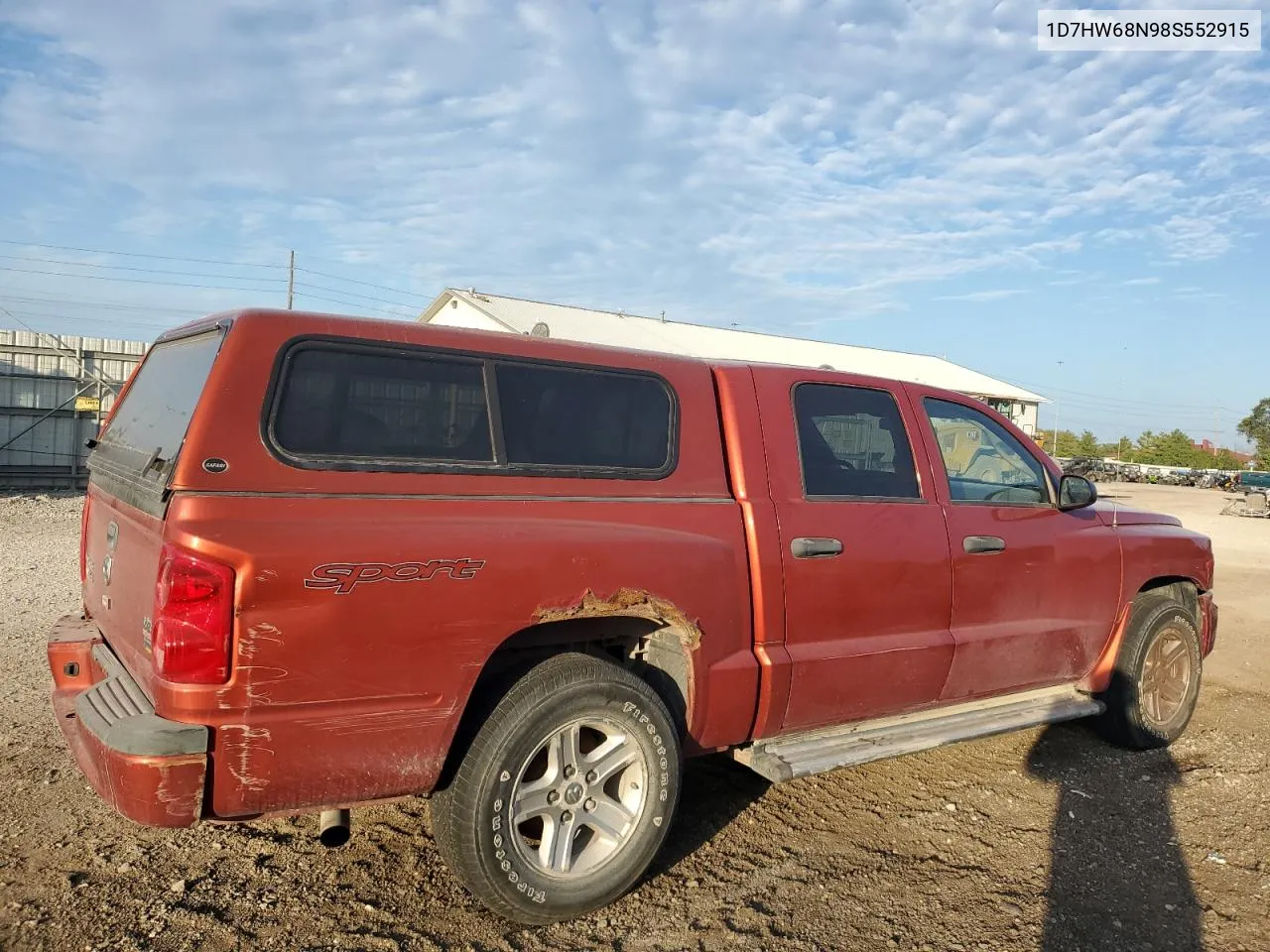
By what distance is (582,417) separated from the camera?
11.2ft

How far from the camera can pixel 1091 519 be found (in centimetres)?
487

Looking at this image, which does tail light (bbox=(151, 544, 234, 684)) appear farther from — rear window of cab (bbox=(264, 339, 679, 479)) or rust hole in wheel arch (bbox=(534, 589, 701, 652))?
rust hole in wheel arch (bbox=(534, 589, 701, 652))

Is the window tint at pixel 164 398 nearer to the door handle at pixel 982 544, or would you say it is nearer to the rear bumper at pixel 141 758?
the rear bumper at pixel 141 758

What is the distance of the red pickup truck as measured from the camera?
263 cm

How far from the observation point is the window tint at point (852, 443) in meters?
3.95

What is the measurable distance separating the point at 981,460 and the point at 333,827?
3.40 m

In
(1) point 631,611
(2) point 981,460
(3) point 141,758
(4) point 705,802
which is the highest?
(2) point 981,460

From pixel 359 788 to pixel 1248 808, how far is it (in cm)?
401

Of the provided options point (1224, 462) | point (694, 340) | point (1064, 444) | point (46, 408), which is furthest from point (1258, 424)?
point (46, 408)

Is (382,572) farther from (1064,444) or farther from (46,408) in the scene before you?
(1064,444)

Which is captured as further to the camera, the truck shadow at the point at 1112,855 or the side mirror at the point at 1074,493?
the side mirror at the point at 1074,493

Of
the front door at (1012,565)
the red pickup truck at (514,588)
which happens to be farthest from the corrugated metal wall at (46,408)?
the front door at (1012,565)

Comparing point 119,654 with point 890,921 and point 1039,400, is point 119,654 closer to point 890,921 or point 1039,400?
point 890,921

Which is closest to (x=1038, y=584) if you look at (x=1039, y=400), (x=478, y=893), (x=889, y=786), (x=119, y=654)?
(x=889, y=786)
